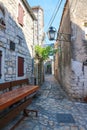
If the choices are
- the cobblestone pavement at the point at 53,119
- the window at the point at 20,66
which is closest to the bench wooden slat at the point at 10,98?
the cobblestone pavement at the point at 53,119

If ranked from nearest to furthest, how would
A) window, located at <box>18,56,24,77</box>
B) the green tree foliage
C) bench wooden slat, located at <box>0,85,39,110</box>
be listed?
bench wooden slat, located at <box>0,85,39,110</box>, window, located at <box>18,56,24,77</box>, the green tree foliage

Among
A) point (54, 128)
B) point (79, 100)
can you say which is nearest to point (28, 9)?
point (79, 100)

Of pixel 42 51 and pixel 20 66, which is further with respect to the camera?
pixel 42 51

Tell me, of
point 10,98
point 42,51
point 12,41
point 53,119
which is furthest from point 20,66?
point 10,98

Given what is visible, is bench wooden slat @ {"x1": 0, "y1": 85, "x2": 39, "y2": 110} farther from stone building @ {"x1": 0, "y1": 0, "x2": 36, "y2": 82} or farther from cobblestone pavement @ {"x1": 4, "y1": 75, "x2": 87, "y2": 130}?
stone building @ {"x1": 0, "y1": 0, "x2": 36, "y2": 82}

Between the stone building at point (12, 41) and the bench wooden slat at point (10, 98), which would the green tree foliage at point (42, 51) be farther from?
the bench wooden slat at point (10, 98)

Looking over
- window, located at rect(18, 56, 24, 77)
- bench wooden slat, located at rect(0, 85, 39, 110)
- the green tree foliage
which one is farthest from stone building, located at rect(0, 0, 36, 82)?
the green tree foliage

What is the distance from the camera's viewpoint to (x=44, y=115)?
594 cm

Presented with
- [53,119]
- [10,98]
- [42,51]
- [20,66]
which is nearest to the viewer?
[10,98]

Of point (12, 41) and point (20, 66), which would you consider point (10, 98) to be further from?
point (20, 66)

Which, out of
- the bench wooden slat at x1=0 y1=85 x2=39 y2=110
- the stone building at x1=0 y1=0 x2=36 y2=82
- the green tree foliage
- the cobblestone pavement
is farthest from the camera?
the green tree foliage

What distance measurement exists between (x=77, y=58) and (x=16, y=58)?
9.37 ft

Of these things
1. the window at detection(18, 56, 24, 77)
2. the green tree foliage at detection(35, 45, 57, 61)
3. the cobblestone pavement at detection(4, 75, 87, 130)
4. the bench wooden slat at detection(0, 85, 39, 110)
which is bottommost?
the cobblestone pavement at detection(4, 75, 87, 130)

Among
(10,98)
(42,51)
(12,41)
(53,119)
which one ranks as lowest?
(53,119)
